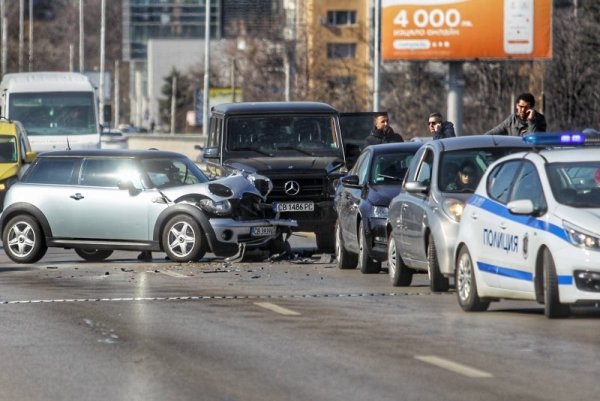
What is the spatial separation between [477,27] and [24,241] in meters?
34.7

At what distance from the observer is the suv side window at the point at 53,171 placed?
2450cm

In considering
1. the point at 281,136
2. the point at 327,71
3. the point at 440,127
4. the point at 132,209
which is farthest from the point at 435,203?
the point at 327,71

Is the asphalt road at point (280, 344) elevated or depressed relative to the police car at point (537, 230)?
depressed

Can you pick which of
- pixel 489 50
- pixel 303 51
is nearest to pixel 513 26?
pixel 489 50

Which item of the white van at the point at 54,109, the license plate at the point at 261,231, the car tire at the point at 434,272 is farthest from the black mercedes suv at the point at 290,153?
the white van at the point at 54,109

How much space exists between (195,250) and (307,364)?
1168 centimetres

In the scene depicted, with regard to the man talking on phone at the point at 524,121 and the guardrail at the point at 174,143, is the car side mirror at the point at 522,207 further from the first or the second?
the guardrail at the point at 174,143

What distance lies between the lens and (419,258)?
1800 cm

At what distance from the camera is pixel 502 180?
15.9 meters

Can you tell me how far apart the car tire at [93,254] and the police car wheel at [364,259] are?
5119mm

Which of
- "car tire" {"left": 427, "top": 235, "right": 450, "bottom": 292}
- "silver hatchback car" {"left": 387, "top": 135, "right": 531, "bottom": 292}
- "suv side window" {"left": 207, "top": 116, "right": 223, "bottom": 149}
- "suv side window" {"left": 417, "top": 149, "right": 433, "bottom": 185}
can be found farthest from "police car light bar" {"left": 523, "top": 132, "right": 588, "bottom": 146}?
"suv side window" {"left": 207, "top": 116, "right": 223, "bottom": 149}

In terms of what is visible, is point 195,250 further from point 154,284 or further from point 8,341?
point 8,341

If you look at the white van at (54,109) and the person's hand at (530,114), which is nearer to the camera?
the person's hand at (530,114)

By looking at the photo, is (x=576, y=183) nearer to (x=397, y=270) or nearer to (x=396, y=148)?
(x=397, y=270)
